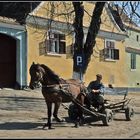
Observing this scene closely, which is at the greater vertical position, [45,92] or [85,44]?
[85,44]

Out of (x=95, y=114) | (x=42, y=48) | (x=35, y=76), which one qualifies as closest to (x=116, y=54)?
(x=42, y=48)

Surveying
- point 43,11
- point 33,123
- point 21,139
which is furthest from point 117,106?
point 43,11

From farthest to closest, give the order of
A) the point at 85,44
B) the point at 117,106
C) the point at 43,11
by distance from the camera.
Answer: the point at 43,11, the point at 85,44, the point at 117,106

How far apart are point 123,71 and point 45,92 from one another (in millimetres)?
30809

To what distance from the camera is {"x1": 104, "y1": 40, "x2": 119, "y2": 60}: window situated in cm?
4303

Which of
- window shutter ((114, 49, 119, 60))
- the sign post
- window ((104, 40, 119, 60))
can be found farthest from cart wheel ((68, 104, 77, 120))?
window shutter ((114, 49, 119, 60))

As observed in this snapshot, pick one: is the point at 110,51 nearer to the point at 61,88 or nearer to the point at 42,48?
the point at 42,48

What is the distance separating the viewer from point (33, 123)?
57.1 ft

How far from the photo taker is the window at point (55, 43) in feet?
119

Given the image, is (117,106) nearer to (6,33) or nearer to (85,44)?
(85,44)

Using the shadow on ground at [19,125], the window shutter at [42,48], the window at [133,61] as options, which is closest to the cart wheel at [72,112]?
the shadow on ground at [19,125]

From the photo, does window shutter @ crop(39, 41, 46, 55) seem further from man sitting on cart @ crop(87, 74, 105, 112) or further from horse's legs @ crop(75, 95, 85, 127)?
horse's legs @ crop(75, 95, 85, 127)

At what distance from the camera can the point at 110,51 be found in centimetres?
4394

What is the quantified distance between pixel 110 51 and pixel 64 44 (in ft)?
24.2
